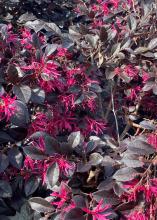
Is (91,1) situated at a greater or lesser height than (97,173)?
greater

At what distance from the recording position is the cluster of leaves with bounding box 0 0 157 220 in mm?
1283

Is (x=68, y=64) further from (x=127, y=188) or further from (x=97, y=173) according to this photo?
(x=127, y=188)

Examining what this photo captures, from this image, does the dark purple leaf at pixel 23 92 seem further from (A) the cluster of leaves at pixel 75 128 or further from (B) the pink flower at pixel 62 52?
(B) the pink flower at pixel 62 52

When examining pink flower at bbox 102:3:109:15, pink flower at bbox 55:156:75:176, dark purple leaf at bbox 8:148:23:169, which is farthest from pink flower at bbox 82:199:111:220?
pink flower at bbox 102:3:109:15

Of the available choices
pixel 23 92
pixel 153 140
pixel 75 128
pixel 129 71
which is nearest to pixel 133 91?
pixel 129 71

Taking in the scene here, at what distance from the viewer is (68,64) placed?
1634 millimetres

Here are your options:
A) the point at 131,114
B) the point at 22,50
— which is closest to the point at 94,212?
the point at 22,50

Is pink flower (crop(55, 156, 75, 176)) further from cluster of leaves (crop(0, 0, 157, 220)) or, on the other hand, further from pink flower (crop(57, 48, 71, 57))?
pink flower (crop(57, 48, 71, 57))

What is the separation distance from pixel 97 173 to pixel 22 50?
1.77ft

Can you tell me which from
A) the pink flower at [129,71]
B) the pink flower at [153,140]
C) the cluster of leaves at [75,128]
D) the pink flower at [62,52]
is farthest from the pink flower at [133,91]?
the pink flower at [153,140]

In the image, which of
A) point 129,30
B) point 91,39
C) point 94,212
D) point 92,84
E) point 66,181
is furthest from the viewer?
point 129,30

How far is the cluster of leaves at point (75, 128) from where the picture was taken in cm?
128

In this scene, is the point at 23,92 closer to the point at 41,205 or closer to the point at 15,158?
the point at 15,158

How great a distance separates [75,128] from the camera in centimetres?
163
